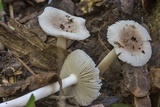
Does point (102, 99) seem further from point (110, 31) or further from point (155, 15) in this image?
point (155, 15)

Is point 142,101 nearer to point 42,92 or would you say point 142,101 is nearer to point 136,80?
point 136,80

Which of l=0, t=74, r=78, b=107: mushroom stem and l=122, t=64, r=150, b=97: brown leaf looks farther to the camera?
l=122, t=64, r=150, b=97: brown leaf

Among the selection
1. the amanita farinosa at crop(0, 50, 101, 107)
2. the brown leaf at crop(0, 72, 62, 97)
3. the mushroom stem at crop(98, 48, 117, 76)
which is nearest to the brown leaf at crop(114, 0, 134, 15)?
the mushroom stem at crop(98, 48, 117, 76)

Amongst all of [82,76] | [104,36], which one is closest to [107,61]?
[82,76]

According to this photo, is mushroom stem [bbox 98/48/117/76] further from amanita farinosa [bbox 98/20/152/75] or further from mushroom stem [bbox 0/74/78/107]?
mushroom stem [bbox 0/74/78/107]

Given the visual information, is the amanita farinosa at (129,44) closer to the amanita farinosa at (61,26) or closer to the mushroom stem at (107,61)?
the mushroom stem at (107,61)
